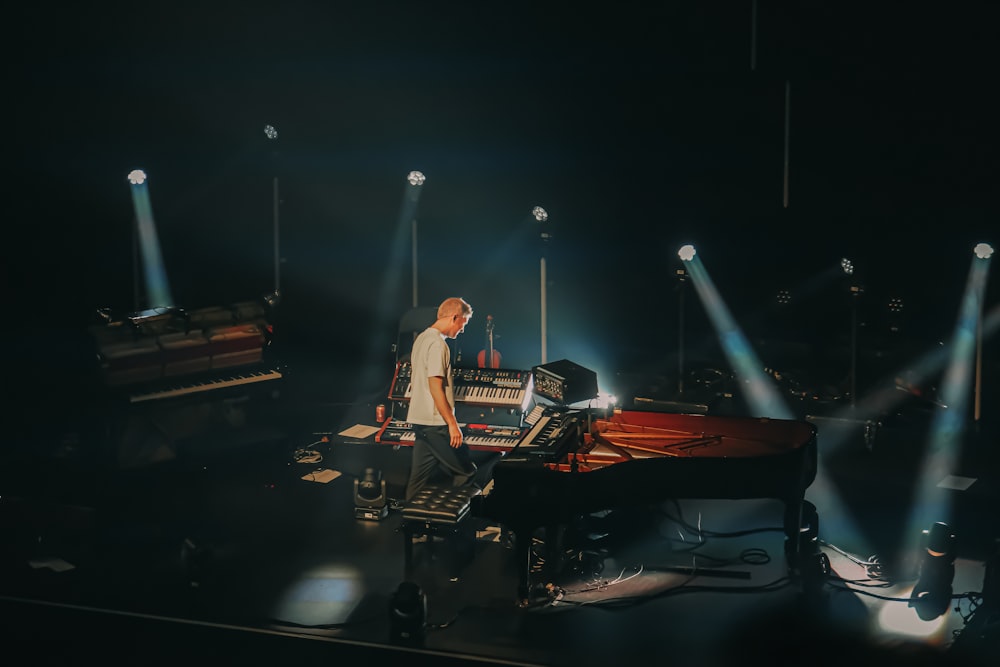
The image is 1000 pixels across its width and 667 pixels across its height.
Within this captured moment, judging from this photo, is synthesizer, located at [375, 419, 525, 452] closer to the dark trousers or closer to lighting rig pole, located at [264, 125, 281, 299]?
the dark trousers

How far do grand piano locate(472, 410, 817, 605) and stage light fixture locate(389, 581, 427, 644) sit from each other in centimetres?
64

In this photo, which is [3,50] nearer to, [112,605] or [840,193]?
[112,605]

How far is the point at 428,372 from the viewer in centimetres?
723

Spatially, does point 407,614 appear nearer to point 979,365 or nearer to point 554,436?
point 554,436

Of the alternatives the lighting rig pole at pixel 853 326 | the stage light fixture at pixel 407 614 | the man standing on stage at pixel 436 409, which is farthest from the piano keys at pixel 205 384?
the lighting rig pole at pixel 853 326

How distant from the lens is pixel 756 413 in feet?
32.1

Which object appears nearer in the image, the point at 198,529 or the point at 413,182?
the point at 198,529

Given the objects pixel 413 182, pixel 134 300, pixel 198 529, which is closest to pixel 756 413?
pixel 413 182

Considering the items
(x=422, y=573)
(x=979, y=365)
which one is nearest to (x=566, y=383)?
(x=422, y=573)

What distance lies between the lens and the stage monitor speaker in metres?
7.34

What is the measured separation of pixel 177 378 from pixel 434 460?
269cm

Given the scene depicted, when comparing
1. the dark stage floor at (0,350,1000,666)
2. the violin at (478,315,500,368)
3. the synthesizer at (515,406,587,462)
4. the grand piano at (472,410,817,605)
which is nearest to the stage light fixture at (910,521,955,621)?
the dark stage floor at (0,350,1000,666)

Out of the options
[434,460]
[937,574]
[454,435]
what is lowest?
[937,574]

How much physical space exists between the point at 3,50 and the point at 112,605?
474 centimetres
